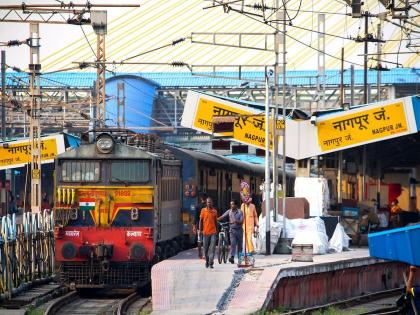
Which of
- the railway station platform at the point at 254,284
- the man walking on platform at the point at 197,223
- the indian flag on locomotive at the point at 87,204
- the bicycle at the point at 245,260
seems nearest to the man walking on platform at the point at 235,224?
the bicycle at the point at 245,260

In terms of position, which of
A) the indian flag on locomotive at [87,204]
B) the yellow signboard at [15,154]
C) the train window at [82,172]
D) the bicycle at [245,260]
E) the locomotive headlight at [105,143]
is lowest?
the bicycle at [245,260]

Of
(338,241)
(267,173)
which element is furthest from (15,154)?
(267,173)

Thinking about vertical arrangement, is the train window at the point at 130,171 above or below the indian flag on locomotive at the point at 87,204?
above

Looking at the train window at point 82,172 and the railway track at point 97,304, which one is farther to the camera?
the train window at point 82,172

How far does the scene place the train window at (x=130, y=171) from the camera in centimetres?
2653

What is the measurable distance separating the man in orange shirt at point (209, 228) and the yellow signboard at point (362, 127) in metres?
13.3

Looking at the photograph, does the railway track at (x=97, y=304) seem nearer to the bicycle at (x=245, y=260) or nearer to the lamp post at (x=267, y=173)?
the bicycle at (x=245, y=260)

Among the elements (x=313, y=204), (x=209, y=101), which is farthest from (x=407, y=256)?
(x=209, y=101)

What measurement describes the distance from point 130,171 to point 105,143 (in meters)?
0.88

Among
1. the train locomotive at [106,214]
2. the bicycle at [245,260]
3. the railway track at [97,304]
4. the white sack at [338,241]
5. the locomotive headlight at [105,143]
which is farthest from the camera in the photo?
the white sack at [338,241]

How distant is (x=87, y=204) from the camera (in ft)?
87.1

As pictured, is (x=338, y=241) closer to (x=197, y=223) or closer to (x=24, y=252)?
(x=197, y=223)

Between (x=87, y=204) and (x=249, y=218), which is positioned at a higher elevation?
(x=87, y=204)

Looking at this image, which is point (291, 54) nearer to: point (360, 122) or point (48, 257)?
point (360, 122)
